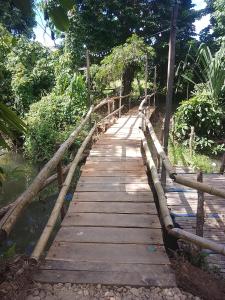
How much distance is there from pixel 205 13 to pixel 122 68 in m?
6.58

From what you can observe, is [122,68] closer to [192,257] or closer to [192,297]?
[192,257]

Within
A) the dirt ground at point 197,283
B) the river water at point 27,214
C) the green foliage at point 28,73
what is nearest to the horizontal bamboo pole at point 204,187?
the dirt ground at point 197,283

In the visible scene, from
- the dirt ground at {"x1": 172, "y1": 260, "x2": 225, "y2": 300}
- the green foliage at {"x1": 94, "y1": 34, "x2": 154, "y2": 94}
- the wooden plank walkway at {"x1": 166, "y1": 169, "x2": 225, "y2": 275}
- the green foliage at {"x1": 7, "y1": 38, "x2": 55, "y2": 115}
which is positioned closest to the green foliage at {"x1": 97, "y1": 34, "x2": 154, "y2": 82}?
the green foliage at {"x1": 94, "y1": 34, "x2": 154, "y2": 94}

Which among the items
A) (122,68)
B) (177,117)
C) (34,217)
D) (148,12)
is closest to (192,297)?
(34,217)

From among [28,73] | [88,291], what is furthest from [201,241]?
[28,73]

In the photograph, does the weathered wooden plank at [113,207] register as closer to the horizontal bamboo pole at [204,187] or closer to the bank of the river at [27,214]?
the horizontal bamboo pole at [204,187]

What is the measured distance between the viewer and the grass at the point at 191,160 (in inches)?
359

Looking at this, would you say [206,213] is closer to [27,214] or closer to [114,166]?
[114,166]

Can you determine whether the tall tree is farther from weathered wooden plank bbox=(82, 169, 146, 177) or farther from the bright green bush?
weathered wooden plank bbox=(82, 169, 146, 177)

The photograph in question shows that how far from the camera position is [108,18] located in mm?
15547

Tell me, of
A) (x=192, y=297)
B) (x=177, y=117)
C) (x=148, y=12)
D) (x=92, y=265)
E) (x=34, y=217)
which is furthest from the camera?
(x=148, y=12)

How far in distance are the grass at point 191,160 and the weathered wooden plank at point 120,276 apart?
6.70 meters

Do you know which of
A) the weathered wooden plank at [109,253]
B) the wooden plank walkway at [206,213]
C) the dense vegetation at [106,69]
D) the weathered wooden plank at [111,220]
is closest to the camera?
the weathered wooden plank at [109,253]

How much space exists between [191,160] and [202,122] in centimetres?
187
